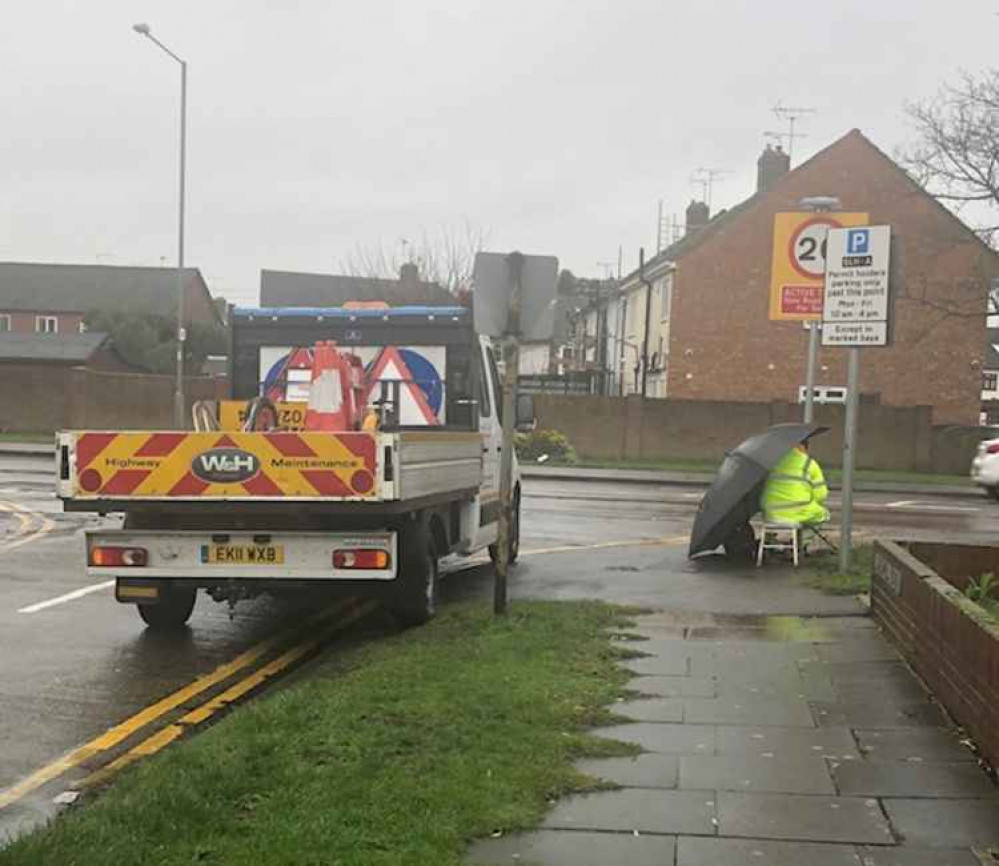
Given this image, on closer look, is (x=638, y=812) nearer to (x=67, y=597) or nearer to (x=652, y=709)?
(x=652, y=709)

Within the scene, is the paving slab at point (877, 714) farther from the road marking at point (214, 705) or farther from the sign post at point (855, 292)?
the sign post at point (855, 292)

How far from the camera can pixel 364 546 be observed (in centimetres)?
800

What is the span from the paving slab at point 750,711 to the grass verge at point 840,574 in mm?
3113

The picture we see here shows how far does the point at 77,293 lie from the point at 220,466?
84064mm

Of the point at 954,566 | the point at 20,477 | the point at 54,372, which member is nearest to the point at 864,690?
the point at 954,566

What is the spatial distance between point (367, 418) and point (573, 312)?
60.6 m

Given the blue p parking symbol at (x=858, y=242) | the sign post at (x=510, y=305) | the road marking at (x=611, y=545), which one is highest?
the blue p parking symbol at (x=858, y=242)

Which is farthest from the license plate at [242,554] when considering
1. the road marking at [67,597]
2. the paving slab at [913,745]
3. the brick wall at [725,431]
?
the brick wall at [725,431]

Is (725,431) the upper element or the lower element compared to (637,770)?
upper

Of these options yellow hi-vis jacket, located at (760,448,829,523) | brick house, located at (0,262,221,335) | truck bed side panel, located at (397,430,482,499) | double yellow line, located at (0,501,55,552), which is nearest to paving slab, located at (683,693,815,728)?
truck bed side panel, located at (397,430,482,499)

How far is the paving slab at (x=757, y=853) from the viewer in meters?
4.09

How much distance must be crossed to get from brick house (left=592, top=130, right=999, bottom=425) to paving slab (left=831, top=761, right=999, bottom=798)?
36.2 metres

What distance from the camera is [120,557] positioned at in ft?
26.7

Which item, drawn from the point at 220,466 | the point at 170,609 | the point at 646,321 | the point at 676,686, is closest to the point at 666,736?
the point at 676,686
